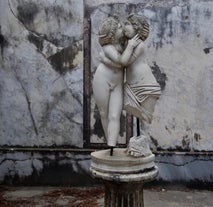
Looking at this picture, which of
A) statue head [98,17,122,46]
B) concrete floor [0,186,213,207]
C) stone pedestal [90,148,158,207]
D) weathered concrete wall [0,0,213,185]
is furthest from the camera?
weathered concrete wall [0,0,213,185]

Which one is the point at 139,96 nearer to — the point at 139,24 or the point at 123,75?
the point at 123,75

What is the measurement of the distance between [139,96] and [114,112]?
0.27 meters

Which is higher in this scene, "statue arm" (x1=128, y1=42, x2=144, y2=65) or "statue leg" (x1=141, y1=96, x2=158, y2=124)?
"statue arm" (x1=128, y1=42, x2=144, y2=65)

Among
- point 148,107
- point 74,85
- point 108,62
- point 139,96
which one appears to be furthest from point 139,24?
point 74,85

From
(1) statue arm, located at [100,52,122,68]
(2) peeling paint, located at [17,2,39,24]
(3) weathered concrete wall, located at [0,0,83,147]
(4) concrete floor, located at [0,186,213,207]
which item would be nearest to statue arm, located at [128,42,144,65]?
(1) statue arm, located at [100,52,122,68]

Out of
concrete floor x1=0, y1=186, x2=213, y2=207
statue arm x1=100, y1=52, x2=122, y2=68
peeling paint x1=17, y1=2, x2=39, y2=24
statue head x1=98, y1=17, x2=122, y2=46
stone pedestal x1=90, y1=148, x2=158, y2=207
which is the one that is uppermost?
peeling paint x1=17, y1=2, x2=39, y2=24

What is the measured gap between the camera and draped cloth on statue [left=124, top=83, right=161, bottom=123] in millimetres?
3650

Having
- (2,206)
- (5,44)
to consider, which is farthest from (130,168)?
(5,44)

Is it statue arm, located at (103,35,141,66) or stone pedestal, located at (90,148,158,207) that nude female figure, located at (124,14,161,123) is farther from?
stone pedestal, located at (90,148,158,207)

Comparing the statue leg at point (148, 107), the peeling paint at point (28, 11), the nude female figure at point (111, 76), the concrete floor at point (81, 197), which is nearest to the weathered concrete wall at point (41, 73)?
the peeling paint at point (28, 11)

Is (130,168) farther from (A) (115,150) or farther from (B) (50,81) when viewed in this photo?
(B) (50,81)

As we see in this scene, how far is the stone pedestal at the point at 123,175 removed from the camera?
3506 millimetres

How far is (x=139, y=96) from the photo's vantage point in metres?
3.68

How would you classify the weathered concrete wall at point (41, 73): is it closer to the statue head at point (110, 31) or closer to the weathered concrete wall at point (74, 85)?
→ the weathered concrete wall at point (74, 85)
